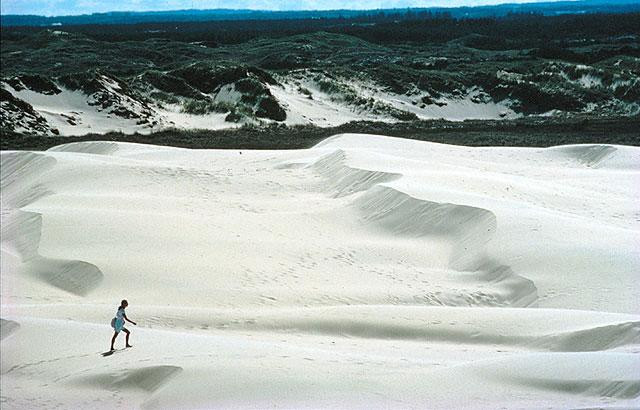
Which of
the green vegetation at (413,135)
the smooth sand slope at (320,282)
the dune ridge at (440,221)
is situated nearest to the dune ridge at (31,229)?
the smooth sand slope at (320,282)

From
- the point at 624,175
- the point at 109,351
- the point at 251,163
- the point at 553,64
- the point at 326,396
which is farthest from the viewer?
the point at 553,64

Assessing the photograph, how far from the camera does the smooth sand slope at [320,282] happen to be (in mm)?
8977

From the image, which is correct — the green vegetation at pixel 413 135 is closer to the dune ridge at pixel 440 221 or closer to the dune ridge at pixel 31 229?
the dune ridge at pixel 31 229

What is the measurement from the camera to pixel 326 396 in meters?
8.61

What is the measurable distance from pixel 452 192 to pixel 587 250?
4.68m

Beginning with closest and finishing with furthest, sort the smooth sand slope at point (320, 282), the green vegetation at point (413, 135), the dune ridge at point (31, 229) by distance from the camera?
the smooth sand slope at point (320, 282)
the dune ridge at point (31, 229)
the green vegetation at point (413, 135)

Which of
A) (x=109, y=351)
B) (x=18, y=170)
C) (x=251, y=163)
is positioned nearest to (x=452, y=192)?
(x=251, y=163)

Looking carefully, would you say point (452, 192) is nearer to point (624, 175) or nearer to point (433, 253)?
point (433, 253)

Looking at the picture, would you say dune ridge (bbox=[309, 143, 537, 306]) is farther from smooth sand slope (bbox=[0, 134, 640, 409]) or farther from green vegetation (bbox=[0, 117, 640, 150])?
green vegetation (bbox=[0, 117, 640, 150])

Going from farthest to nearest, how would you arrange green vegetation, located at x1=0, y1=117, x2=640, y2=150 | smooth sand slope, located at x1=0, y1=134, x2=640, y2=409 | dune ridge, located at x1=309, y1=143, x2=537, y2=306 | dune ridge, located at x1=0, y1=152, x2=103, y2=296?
1. green vegetation, located at x1=0, y1=117, x2=640, y2=150
2. dune ridge, located at x1=0, y1=152, x2=103, y2=296
3. dune ridge, located at x1=309, y1=143, x2=537, y2=306
4. smooth sand slope, located at x1=0, y1=134, x2=640, y2=409

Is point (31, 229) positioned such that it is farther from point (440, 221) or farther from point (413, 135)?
point (413, 135)

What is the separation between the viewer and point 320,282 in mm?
14531

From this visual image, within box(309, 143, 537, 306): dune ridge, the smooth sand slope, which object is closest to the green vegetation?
the smooth sand slope

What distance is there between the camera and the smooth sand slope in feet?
29.5
